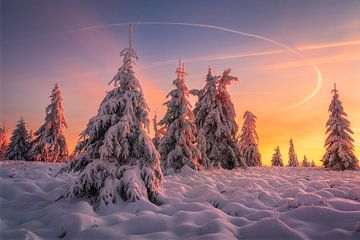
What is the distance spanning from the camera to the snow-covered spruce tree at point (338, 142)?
25875mm

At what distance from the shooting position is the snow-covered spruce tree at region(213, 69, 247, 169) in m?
21.1

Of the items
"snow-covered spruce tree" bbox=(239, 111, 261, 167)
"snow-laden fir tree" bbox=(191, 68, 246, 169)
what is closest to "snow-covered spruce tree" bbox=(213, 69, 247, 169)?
"snow-laden fir tree" bbox=(191, 68, 246, 169)

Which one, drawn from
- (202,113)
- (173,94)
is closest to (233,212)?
(173,94)

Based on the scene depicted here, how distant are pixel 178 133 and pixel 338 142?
19.1m

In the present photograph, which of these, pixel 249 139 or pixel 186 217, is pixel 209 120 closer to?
pixel 186 217

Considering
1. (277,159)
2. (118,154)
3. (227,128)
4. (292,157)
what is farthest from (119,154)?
(292,157)

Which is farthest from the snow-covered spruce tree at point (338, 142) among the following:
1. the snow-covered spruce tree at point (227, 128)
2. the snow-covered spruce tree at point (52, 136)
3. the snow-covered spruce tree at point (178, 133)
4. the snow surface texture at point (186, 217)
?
the snow-covered spruce tree at point (52, 136)

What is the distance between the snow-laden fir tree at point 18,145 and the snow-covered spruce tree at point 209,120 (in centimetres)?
3063

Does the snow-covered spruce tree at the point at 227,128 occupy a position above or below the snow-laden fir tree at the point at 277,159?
above

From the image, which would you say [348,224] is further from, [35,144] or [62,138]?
[35,144]

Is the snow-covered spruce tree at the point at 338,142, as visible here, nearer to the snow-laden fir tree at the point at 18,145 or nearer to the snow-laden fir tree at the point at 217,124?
the snow-laden fir tree at the point at 217,124

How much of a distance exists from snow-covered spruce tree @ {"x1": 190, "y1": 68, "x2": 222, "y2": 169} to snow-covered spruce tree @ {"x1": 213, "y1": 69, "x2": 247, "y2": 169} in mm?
265

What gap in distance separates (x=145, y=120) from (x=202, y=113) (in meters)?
14.0

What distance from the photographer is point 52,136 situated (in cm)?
3456
